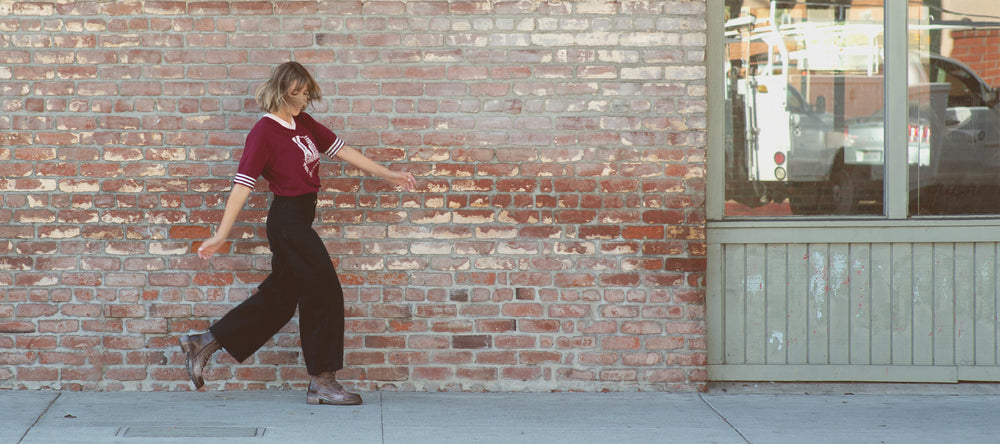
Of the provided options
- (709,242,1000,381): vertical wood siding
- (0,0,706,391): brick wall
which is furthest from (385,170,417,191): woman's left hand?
(709,242,1000,381): vertical wood siding

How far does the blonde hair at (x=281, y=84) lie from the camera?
5.05m

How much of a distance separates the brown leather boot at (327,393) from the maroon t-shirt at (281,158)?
3.20 ft

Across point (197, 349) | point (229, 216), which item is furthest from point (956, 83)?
point (197, 349)

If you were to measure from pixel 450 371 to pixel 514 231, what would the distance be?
0.85 m

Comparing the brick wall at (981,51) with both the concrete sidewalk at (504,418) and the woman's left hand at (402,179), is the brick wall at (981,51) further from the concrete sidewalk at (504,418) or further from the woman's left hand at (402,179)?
the woman's left hand at (402,179)

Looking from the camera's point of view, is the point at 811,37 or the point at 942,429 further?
the point at 811,37

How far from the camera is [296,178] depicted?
16.7ft

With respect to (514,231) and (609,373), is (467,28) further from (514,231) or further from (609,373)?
(609,373)

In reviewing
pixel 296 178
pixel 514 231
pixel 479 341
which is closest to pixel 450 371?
pixel 479 341

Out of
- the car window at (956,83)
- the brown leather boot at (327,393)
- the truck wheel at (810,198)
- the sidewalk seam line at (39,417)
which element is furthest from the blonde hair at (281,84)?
the car window at (956,83)

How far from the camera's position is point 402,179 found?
5371 mm

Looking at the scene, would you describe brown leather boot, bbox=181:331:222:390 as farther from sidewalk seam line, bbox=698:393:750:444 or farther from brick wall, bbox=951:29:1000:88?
brick wall, bbox=951:29:1000:88

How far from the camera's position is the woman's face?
506 cm

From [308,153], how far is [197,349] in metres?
1.14
